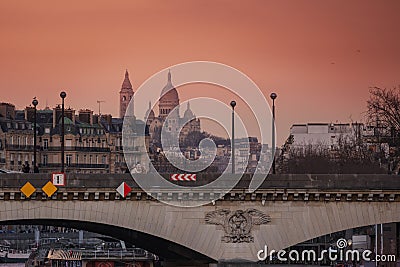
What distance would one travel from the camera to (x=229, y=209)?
2320 inches

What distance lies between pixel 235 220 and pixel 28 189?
7.38 m

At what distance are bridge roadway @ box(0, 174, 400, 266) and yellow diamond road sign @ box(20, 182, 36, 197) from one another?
0.50 feet

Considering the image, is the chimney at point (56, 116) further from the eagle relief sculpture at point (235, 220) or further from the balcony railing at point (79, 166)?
the eagle relief sculpture at point (235, 220)

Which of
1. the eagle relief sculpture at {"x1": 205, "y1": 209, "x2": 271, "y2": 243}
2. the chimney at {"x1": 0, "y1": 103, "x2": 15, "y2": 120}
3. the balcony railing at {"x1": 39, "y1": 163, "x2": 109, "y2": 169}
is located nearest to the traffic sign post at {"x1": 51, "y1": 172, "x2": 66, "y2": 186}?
the eagle relief sculpture at {"x1": 205, "y1": 209, "x2": 271, "y2": 243}

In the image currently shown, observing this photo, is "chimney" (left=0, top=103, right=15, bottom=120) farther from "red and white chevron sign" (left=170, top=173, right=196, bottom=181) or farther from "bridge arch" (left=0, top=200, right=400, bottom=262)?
"bridge arch" (left=0, top=200, right=400, bottom=262)

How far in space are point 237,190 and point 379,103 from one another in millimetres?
29055

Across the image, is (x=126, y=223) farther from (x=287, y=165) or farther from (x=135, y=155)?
(x=135, y=155)

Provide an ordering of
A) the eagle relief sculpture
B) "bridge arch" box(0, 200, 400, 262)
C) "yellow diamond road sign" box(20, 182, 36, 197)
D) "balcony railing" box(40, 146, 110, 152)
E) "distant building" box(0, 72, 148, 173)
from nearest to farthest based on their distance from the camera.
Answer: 1. "yellow diamond road sign" box(20, 182, 36, 197)
2. "bridge arch" box(0, 200, 400, 262)
3. the eagle relief sculpture
4. "distant building" box(0, 72, 148, 173)
5. "balcony railing" box(40, 146, 110, 152)

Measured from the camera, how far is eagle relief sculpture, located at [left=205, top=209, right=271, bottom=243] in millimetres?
58938

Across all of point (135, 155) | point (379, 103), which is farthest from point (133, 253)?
point (135, 155)

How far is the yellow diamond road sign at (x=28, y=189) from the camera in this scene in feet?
189

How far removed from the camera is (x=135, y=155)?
→ 575 ft

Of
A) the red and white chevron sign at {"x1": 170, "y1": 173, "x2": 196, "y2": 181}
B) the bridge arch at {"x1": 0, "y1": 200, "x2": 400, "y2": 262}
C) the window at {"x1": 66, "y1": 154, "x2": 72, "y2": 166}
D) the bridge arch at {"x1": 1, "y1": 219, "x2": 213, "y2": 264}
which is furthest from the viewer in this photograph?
the window at {"x1": 66, "y1": 154, "x2": 72, "y2": 166}


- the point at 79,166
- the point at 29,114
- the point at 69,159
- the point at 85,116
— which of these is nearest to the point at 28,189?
the point at 69,159
